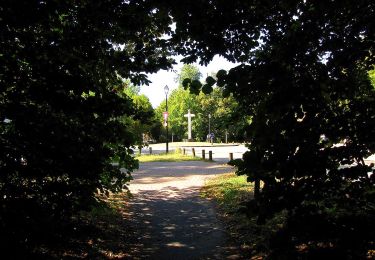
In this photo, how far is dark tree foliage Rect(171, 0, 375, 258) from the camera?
7.75 ft

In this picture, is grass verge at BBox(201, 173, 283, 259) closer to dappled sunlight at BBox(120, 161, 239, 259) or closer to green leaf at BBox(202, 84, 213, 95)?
dappled sunlight at BBox(120, 161, 239, 259)

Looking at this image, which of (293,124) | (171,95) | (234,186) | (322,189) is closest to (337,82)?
(293,124)

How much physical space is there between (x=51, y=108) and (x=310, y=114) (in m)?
2.56

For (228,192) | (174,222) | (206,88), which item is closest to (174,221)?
(174,222)

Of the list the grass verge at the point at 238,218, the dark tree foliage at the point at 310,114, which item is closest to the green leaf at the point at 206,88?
the dark tree foliage at the point at 310,114

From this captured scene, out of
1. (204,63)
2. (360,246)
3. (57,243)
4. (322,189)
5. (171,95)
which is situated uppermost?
(171,95)

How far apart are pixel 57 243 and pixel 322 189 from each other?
2199 mm

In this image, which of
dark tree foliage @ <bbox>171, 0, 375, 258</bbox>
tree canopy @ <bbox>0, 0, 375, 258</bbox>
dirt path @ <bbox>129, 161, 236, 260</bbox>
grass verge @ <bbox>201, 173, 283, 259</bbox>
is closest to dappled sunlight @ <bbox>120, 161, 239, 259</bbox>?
dirt path @ <bbox>129, 161, 236, 260</bbox>

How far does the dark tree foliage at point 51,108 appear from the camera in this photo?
317 cm

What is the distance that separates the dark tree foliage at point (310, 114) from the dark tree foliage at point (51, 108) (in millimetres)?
1035

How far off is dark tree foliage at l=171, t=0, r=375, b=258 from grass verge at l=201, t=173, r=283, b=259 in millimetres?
415

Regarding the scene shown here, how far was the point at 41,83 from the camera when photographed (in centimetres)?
347

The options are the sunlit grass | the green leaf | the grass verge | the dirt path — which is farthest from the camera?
the sunlit grass

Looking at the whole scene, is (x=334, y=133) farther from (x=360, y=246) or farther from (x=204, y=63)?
(x=204, y=63)
